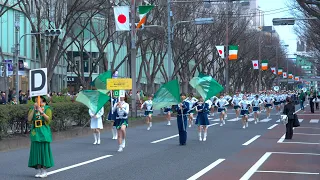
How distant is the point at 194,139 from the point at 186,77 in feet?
111

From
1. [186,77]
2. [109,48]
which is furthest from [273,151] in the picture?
[109,48]

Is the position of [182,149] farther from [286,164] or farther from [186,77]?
[186,77]

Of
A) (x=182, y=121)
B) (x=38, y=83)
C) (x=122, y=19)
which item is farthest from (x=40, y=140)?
(x=122, y=19)

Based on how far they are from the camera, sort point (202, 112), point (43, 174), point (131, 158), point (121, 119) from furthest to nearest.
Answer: point (202, 112), point (121, 119), point (131, 158), point (43, 174)

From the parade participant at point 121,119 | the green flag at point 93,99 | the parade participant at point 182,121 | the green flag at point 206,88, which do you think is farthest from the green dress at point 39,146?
the green flag at point 206,88

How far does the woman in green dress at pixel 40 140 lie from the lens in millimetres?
11953

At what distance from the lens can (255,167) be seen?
14070 mm

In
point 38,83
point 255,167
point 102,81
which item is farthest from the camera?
point 102,81

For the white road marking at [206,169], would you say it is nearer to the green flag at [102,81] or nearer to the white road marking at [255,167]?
the white road marking at [255,167]

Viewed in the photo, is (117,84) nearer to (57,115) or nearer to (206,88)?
(57,115)

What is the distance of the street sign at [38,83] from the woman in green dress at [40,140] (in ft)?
0.82

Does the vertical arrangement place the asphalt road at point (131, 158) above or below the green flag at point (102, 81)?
below

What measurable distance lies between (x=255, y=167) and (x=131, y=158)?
3.50m

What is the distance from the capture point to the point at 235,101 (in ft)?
108
